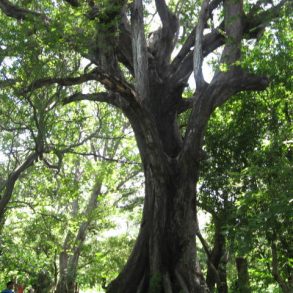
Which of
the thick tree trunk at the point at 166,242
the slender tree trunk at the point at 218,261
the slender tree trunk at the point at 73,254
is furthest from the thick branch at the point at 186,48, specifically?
the slender tree trunk at the point at 73,254

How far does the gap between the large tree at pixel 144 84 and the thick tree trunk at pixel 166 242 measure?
2 cm

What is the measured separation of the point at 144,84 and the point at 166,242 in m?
3.32

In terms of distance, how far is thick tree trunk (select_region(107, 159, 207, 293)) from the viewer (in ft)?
26.2

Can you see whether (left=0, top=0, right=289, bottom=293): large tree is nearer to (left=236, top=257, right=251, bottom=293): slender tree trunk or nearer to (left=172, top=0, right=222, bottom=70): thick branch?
(left=172, top=0, right=222, bottom=70): thick branch

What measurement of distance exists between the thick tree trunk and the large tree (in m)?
0.02

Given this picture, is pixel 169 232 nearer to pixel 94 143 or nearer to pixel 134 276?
pixel 134 276

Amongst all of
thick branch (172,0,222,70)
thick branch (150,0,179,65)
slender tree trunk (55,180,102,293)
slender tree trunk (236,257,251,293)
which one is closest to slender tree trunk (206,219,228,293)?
slender tree trunk (236,257,251,293)

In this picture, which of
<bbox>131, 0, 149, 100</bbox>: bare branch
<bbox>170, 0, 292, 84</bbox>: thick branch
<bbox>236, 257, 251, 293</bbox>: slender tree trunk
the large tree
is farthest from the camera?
<bbox>170, 0, 292, 84</bbox>: thick branch

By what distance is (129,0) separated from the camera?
29.1 feet

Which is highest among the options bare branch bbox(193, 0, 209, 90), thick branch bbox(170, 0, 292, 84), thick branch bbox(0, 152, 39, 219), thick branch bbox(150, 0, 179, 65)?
thick branch bbox(150, 0, 179, 65)

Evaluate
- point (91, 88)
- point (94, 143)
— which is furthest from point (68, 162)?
point (91, 88)

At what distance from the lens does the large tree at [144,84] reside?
24.6ft

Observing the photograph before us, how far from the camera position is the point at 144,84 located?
28.9ft

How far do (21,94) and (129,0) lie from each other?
10.8 ft
